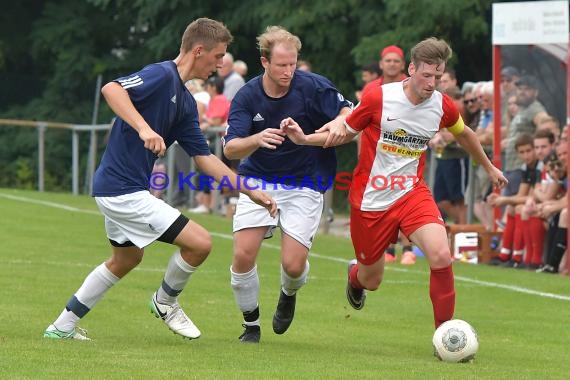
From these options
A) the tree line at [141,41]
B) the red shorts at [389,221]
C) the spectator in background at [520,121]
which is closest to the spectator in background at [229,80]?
the tree line at [141,41]

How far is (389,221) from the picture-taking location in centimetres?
961

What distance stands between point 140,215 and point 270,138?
3.25 ft

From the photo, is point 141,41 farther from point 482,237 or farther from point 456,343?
point 456,343

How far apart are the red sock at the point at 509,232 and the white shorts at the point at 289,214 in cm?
619

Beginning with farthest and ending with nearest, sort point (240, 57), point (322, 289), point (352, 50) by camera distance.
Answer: point (240, 57) → point (352, 50) → point (322, 289)

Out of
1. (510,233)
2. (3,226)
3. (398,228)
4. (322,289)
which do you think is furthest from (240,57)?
(398,228)

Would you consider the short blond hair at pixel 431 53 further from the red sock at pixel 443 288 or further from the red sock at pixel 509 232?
the red sock at pixel 509 232

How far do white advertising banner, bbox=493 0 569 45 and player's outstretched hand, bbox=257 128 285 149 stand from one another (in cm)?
703

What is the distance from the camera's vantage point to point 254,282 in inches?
379

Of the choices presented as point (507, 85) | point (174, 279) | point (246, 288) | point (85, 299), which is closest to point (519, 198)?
point (507, 85)

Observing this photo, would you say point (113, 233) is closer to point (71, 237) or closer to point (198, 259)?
point (198, 259)

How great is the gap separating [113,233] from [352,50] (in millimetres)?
15204

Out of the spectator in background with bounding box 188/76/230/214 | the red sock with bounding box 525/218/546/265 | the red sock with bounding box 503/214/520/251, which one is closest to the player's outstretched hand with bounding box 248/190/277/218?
the red sock with bounding box 525/218/546/265

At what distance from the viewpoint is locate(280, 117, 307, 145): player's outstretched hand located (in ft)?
29.7
